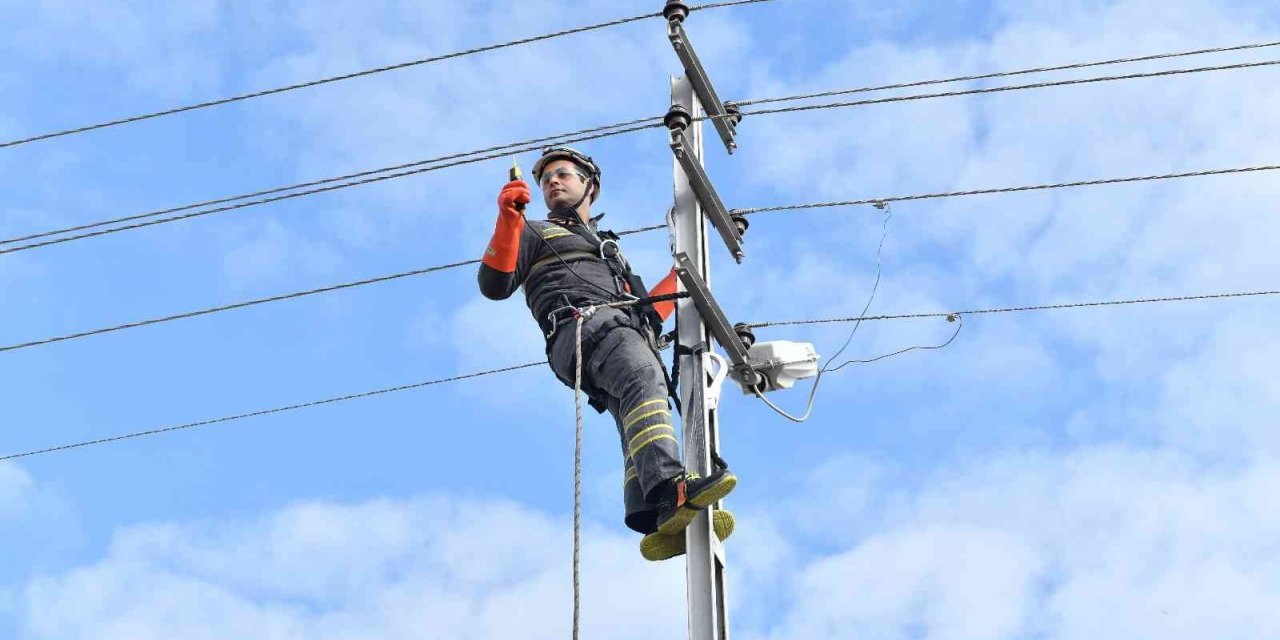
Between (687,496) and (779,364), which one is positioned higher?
(779,364)

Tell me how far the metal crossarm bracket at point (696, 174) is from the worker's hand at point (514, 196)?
78cm

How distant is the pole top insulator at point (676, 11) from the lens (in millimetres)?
7391

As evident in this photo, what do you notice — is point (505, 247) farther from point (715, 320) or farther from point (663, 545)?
point (663, 545)

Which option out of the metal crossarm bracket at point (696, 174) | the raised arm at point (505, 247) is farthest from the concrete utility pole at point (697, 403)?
the raised arm at point (505, 247)

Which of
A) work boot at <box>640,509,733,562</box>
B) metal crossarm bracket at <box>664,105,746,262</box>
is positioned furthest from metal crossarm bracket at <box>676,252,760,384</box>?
→ work boot at <box>640,509,733,562</box>

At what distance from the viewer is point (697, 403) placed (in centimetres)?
664

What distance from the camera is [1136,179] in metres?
7.99

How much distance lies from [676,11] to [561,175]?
0.96 meters

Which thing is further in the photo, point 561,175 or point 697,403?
point 561,175

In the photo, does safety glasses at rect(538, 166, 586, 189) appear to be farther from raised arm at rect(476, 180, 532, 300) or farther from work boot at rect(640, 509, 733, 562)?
work boot at rect(640, 509, 733, 562)

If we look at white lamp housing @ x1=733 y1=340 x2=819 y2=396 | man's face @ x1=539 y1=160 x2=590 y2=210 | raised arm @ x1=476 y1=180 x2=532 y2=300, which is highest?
man's face @ x1=539 y1=160 x2=590 y2=210

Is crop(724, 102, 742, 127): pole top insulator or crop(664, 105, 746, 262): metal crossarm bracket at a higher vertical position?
crop(724, 102, 742, 127): pole top insulator

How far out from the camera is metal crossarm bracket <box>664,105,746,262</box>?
277 inches

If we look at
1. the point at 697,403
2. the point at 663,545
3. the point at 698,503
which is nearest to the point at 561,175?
the point at 697,403
